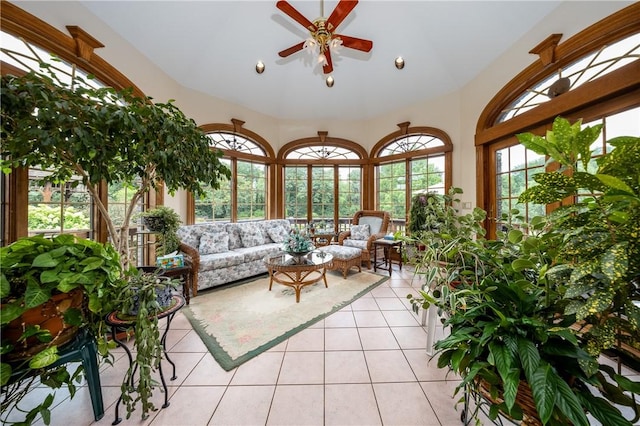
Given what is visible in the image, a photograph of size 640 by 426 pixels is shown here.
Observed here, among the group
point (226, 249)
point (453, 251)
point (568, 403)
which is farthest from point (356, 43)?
point (226, 249)

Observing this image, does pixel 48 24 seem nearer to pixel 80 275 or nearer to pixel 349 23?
pixel 80 275

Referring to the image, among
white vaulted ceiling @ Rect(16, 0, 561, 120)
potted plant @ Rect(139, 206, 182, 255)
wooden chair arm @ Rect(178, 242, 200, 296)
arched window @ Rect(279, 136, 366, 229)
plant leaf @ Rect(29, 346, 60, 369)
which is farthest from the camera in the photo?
arched window @ Rect(279, 136, 366, 229)

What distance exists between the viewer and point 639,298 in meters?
0.82

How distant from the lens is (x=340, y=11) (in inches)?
82.4

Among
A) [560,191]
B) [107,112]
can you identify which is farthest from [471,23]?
[107,112]

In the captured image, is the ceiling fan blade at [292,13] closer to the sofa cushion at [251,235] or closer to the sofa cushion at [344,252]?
the sofa cushion at [344,252]

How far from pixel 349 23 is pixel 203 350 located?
4.47 m


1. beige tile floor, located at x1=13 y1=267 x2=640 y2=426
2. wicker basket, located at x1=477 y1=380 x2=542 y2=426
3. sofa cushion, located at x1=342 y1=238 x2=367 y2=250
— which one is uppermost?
sofa cushion, located at x1=342 y1=238 x2=367 y2=250

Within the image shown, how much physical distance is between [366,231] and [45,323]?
4205 mm

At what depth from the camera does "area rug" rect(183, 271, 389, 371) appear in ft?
6.70

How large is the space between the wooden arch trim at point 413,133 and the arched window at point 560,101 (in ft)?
2.14

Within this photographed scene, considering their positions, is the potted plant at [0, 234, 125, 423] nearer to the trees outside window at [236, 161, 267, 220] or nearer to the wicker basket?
the wicker basket

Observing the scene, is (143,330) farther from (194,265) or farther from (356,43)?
(356,43)

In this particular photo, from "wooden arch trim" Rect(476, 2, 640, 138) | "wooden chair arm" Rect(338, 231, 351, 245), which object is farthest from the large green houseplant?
"wooden arch trim" Rect(476, 2, 640, 138)
